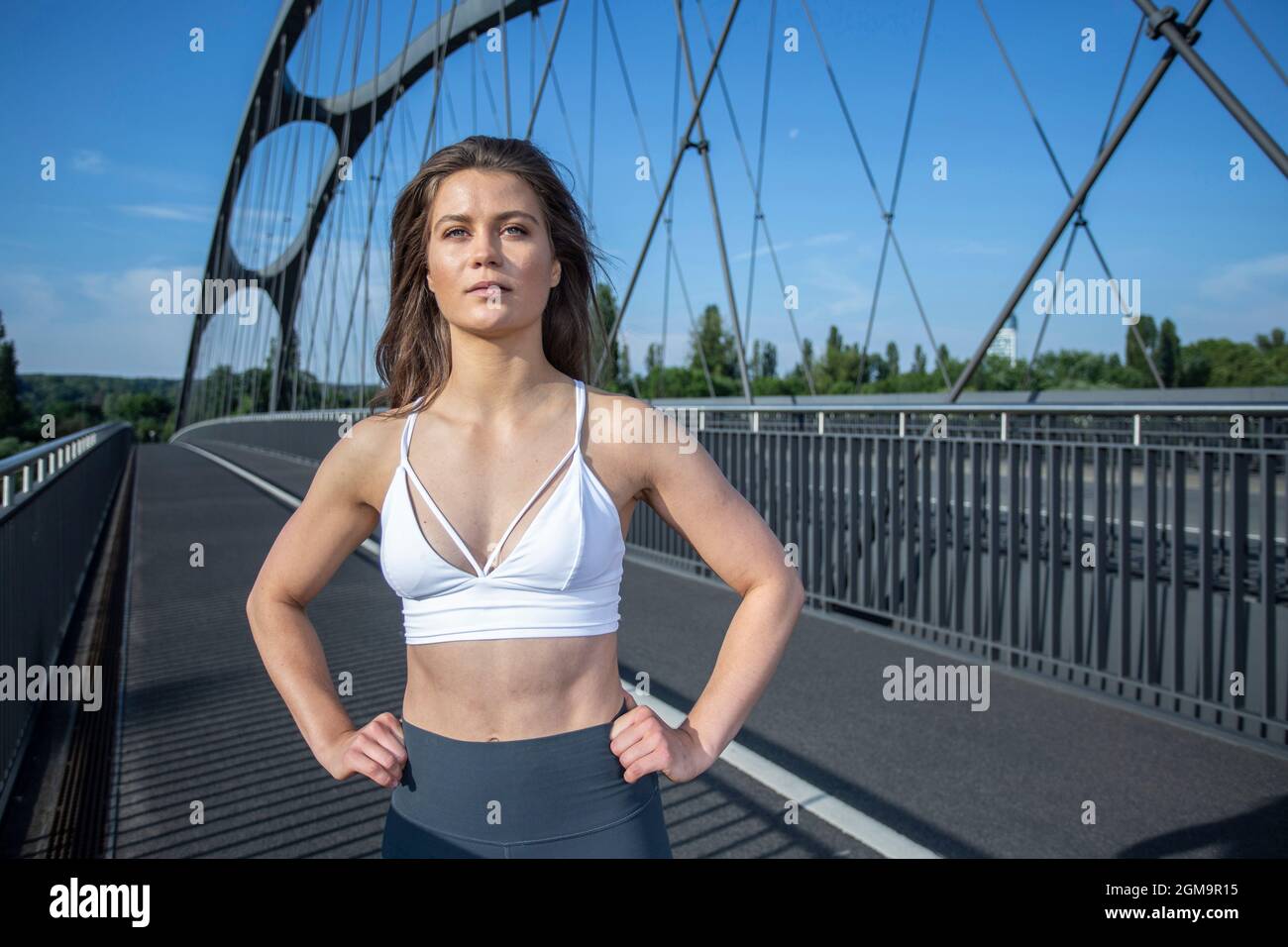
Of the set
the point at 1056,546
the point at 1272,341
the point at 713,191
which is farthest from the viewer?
the point at 1272,341

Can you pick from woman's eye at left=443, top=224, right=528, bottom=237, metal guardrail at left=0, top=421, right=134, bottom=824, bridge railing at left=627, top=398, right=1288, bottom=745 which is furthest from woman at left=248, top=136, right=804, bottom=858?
metal guardrail at left=0, top=421, right=134, bottom=824

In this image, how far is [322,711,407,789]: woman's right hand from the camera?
4.43ft

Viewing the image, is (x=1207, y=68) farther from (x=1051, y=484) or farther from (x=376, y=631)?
(x=376, y=631)

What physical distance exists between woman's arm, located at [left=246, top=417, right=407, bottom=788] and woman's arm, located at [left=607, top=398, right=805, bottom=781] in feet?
1.25

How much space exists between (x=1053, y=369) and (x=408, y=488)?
54557 millimetres

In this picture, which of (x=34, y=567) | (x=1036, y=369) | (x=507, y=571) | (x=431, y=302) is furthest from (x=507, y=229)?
(x=1036, y=369)

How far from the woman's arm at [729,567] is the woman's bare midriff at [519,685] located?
14cm

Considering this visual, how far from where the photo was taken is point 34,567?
527 centimetres

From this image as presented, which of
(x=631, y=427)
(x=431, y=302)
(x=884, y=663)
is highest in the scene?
(x=431, y=302)

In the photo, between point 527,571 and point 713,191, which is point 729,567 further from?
point 713,191

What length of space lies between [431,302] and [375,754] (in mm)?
639

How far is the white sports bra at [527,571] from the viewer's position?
4.20 ft

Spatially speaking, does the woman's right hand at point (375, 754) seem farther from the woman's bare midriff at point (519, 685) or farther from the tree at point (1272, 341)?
the tree at point (1272, 341)

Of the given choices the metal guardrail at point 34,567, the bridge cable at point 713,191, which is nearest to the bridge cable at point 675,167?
the bridge cable at point 713,191
